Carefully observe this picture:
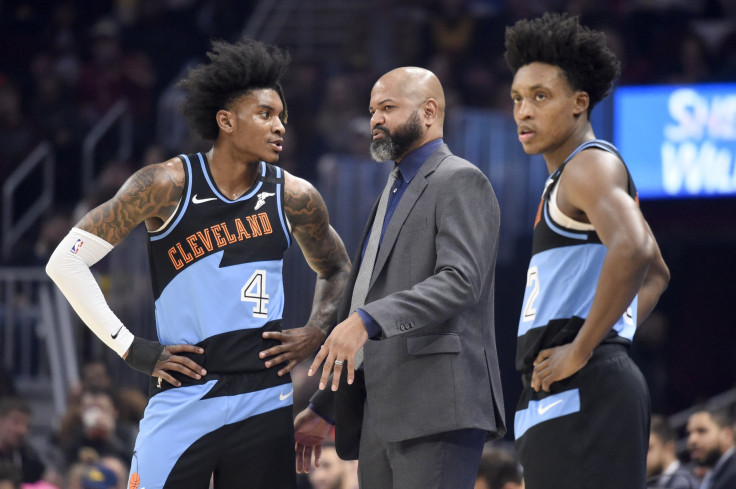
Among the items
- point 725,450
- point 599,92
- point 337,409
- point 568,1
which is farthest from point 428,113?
point 568,1

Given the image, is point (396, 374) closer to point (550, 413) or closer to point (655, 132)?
point (550, 413)

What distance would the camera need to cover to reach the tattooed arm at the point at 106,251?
3.85 meters

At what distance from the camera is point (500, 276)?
→ 32.1ft

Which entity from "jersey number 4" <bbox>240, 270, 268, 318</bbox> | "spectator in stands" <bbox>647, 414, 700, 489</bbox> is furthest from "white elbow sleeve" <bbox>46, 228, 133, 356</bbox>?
"spectator in stands" <bbox>647, 414, 700, 489</bbox>

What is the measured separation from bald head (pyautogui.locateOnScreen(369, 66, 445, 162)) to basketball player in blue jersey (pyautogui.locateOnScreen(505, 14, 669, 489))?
0.44 metres

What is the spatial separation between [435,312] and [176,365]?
3.56ft

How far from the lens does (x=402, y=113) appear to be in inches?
150

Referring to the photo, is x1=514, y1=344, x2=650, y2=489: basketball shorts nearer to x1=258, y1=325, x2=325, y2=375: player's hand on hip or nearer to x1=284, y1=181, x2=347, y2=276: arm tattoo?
x1=258, y1=325, x2=325, y2=375: player's hand on hip

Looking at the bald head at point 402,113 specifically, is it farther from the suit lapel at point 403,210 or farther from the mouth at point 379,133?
the suit lapel at point 403,210

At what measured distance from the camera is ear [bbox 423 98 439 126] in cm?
385

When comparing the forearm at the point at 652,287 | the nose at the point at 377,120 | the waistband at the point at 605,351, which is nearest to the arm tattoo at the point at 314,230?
the nose at the point at 377,120

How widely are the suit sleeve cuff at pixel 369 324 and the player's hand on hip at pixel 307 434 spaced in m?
0.85

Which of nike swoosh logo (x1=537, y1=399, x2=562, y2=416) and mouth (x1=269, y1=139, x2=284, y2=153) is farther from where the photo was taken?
mouth (x1=269, y1=139, x2=284, y2=153)

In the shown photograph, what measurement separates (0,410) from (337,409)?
489cm
